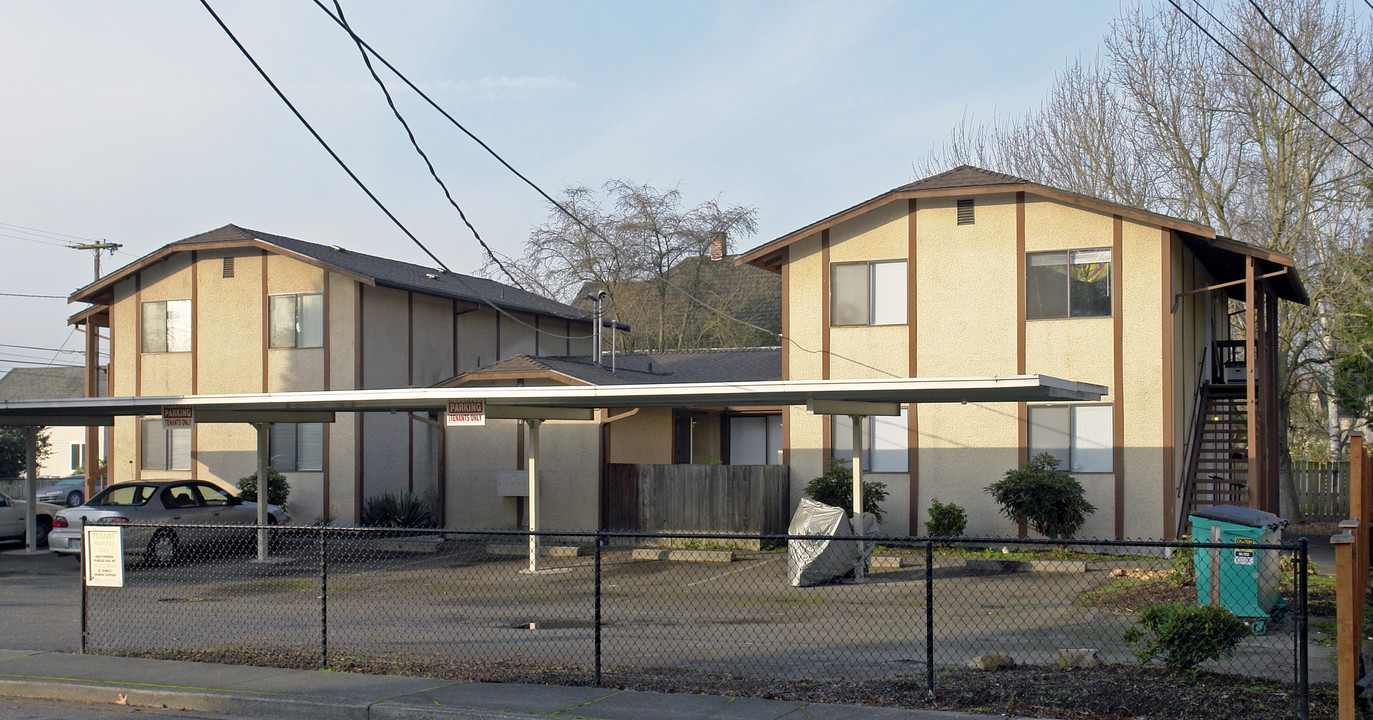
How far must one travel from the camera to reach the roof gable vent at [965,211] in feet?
67.9

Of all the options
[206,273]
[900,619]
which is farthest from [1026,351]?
[206,273]

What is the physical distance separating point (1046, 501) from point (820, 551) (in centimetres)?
498

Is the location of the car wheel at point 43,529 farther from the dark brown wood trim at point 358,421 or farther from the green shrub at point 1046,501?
the green shrub at point 1046,501

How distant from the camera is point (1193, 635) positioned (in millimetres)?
8234

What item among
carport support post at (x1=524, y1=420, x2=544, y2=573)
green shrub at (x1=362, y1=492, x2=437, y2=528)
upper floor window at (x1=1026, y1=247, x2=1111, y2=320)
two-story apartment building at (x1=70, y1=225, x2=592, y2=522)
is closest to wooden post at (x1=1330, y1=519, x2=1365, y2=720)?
carport support post at (x1=524, y1=420, x2=544, y2=573)

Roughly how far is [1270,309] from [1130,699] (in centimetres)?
1926

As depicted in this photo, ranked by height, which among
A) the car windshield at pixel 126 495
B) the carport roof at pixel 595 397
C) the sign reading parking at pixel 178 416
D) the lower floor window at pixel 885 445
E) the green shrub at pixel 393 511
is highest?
the carport roof at pixel 595 397

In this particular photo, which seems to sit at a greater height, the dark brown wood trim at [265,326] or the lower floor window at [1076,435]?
the dark brown wood trim at [265,326]

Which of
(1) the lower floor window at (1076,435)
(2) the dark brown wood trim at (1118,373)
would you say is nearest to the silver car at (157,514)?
(1) the lower floor window at (1076,435)

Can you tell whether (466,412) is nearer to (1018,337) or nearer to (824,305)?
(824,305)

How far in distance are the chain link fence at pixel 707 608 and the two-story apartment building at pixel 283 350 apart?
369cm

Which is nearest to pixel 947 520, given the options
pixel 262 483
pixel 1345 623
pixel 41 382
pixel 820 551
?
pixel 820 551

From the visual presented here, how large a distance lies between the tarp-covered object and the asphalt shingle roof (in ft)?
29.1

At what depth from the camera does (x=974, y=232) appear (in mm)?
20641
